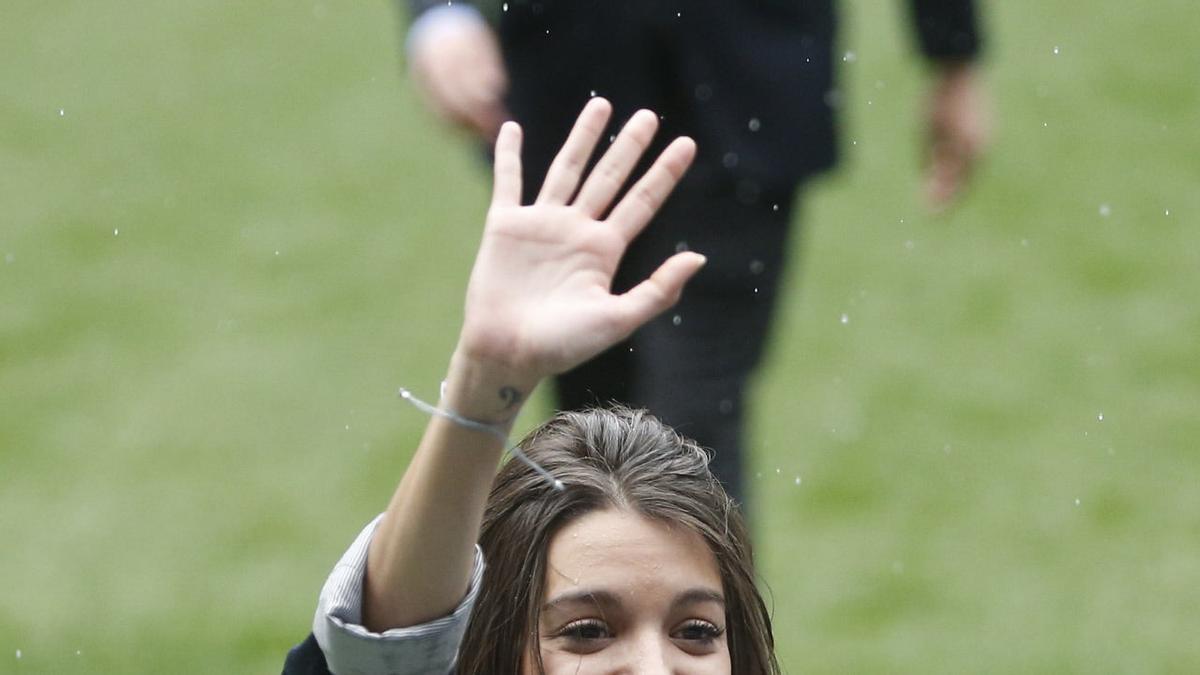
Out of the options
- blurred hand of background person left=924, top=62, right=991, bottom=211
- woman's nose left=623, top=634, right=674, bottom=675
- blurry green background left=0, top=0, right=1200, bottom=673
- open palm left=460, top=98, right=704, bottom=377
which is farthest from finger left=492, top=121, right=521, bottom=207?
blurred hand of background person left=924, top=62, right=991, bottom=211

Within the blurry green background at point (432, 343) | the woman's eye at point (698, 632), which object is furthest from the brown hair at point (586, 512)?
the blurry green background at point (432, 343)

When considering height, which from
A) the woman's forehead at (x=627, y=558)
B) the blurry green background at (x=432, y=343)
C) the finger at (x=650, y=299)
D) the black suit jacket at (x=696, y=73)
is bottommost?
the blurry green background at (x=432, y=343)

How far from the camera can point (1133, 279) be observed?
6859mm

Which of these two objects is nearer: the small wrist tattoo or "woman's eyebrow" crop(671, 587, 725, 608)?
the small wrist tattoo

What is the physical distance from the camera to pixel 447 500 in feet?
7.70

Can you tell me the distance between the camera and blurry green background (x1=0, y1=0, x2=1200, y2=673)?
515cm

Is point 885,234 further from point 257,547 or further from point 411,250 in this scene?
point 257,547

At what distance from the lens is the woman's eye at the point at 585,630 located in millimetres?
2479

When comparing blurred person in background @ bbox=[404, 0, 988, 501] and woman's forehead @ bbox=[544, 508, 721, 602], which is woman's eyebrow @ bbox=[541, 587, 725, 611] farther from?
blurred person in background @ bbox=[404, 0, 988, 501]

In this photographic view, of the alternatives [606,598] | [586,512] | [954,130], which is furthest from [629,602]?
[954,130]

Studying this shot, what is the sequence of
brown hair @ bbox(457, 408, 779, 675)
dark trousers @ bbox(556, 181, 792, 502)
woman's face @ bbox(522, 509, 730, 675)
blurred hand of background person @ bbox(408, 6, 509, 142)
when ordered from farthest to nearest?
dark trousers @ bbox(556, 181, 792, 502) < blurred hand of background person @ bbox(408, 6, 509, 142) < brown hair @ bbox(457, 408, 779, 675) < woman's face @ bbox(522, 509, 730, 675)

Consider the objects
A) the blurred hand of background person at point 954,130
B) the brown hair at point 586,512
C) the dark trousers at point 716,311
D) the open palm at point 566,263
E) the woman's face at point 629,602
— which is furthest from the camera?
the blurred hand of background person at point 954,130

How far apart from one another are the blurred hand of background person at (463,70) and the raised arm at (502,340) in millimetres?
1242

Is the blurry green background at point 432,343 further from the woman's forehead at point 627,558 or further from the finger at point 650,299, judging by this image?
the finger at point 650,299
